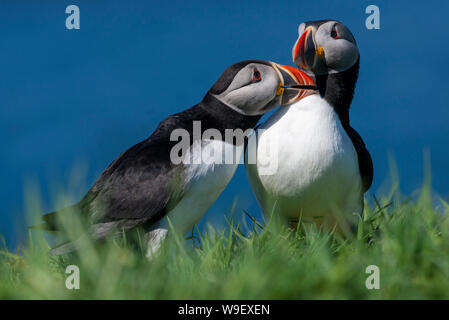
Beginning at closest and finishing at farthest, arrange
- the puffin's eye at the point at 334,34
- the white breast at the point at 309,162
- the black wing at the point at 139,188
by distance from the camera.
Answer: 1. the black wing at the point at 139,188
2. the white breast at the point at 309,162
3. the puffin's eye at the point at 334,34

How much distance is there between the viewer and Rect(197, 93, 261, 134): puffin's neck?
3.78 metres

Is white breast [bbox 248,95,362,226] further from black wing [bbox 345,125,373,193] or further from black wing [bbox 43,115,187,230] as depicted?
black wing [bbox 43,115,187,230]

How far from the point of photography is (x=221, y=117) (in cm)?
380

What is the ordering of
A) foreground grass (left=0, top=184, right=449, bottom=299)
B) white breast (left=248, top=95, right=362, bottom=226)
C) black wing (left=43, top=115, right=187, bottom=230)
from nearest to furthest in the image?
1. foreground grass (left=0, top=184, right=449, bottom=299)
2. black wing (left=43, top=115, right=187, bottom=230)
3. white breast (left=248, top=95, right=362, bottom=226)

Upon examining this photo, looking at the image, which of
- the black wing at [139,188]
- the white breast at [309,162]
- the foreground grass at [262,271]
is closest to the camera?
the foreground grass at [262,271]

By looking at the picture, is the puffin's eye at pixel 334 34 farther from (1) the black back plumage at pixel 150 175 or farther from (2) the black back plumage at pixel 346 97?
(1) the black back plumage at pixel 150 175

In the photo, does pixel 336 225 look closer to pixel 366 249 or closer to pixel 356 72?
pixel 366 249

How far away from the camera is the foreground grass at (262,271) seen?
8.67ft

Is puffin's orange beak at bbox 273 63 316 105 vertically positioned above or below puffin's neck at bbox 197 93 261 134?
above

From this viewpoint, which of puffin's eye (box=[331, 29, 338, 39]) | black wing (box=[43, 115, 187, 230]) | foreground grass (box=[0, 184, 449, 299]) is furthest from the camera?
puffin's eye (box=[331, 29, 338, 39])

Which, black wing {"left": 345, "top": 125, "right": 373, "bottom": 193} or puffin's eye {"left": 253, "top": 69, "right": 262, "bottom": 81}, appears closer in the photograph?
puffin's eye {"left": 253, "top": 69, "right": 262, "bottom": 81}

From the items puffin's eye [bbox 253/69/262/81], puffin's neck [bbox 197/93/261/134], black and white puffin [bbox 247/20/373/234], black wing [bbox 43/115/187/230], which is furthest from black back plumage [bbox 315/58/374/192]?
black wing [bbox 43/115/187/230]

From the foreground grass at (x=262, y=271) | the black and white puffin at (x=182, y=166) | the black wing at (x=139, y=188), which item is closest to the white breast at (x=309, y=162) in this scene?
the black and white puffin at (x=182, y=166)

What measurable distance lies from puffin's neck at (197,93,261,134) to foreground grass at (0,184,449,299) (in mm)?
758
